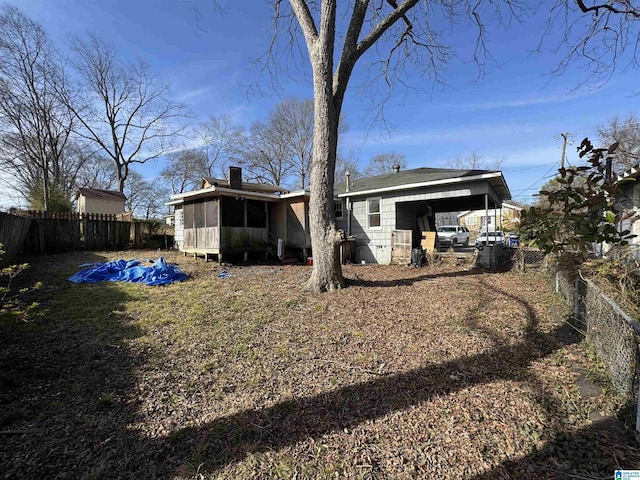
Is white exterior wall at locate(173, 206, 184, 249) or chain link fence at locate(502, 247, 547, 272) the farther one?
white exterior wall at locate(173, 206, 184, 249)

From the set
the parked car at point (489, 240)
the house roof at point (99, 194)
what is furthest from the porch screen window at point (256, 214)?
the house roof at point (99, 194)

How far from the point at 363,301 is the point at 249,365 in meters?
2.88

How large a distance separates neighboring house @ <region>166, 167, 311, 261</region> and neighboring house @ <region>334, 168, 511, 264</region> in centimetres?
221

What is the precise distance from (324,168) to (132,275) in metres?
5.94

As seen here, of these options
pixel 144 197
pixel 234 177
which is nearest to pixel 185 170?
pixel 144 197

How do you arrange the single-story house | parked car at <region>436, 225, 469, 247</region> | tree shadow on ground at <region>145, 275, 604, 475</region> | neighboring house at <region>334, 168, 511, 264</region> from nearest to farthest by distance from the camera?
tree shadow on ground at <region>145, 275, 604, 475</region>, neighboring house at <region>334, 168, 511, 264</region>, the single-story house, parked car at <region>436, 225, 469, 247</region>

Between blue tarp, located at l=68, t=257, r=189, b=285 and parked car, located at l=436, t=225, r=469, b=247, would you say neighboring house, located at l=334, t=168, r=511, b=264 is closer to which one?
blue tarp, located at l=68, t=257, r=189, b=285

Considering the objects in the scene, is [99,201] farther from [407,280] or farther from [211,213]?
[407,280]

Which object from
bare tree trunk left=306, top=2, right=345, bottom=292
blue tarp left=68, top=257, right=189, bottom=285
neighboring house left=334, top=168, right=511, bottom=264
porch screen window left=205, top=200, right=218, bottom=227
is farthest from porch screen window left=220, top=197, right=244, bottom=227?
bare tree trunk left=306, top=2, right=345, bottom=292

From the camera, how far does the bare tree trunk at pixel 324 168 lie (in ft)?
21.0

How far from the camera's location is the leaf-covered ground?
2121 mm

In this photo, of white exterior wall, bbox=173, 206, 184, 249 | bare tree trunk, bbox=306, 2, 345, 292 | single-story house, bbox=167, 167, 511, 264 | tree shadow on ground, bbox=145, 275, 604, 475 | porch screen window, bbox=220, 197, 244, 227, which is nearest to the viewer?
tree shadow on ground, bbox=145, 275, 604, 475

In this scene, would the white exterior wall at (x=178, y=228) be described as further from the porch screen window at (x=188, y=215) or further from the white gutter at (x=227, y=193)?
the white gutter at (x=227, y=193)

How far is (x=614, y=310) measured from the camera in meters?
2.89
